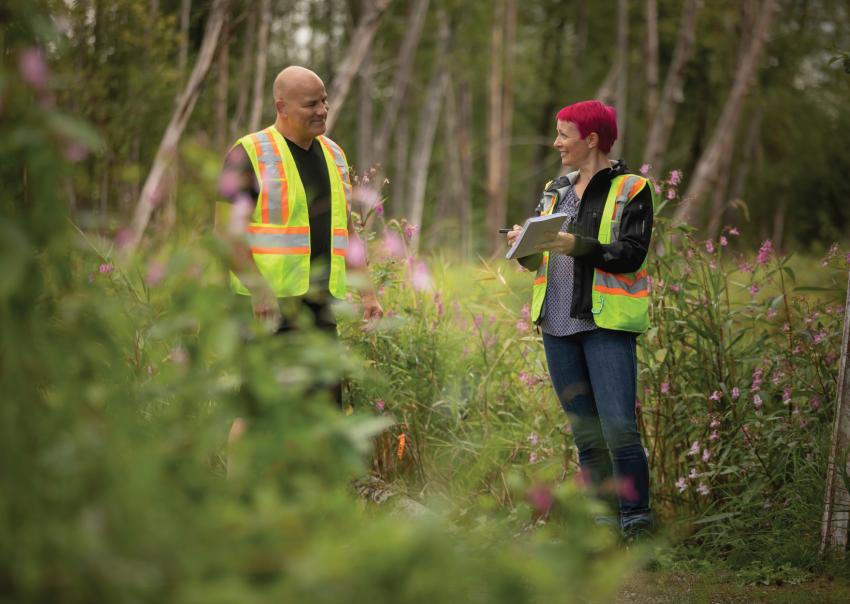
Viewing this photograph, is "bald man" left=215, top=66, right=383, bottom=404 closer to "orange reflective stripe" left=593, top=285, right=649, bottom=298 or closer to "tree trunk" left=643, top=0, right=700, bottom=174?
"orange reflective stripe" left=593, top=285, right=649, bottom=298

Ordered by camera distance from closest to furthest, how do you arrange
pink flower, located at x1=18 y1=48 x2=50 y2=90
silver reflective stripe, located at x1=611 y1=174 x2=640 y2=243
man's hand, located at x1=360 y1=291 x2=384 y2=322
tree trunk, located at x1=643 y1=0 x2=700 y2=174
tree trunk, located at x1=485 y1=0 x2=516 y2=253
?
pink flower, located at x1=18 y1=48 x2=50 y2=90, silver reflective stripe, located at x1=611 y1=174 x2=640 y2=243, man's hand, located at x1=360 y1=291 x2=384 y2=322, tree trunk, located at x1=643 y1=0 x2=700 y2=174, tree trunk, located at x1=485 y1=0 x2=516 y2=253

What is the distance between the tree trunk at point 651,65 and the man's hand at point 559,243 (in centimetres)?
1459

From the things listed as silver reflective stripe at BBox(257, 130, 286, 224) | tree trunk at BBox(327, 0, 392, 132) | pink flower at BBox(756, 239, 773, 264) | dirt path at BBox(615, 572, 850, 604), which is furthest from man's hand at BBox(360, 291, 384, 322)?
tree trunk at BBox(327, 0, 392, 132)

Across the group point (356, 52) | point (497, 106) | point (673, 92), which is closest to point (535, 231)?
point (356, 52)

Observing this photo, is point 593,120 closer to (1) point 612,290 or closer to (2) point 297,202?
(1) point 612,290

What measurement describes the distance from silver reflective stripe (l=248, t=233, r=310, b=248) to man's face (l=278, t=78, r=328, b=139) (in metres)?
0.42

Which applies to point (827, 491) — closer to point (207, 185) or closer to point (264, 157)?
point (264, 157)

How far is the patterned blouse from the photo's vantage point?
13.2 feet

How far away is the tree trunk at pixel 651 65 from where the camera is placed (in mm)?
17906

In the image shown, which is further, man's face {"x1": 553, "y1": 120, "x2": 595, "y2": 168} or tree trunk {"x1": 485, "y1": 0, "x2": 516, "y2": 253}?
tree trunk {"x1": 485, "y1": 0, "x2": 516, "y2": 253}

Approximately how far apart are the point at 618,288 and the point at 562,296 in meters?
0.24

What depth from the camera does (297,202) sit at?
12.7ft

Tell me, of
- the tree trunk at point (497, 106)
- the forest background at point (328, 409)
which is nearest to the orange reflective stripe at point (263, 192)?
the forest background at point (328, 409)

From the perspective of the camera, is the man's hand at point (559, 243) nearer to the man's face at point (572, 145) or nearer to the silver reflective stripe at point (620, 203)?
the silver reflective stripe at point (620, 203)
